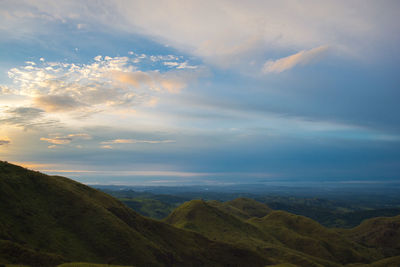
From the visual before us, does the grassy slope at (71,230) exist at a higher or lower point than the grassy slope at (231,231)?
higher

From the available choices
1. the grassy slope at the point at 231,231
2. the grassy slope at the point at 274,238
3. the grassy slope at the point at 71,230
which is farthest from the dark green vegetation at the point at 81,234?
the grassy slope at the point at 274,238

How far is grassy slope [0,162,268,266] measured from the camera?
50.2 meters

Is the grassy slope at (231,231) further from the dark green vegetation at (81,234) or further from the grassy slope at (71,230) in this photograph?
the grassy slope at (71,230)

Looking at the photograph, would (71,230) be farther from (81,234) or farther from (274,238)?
(274,238)

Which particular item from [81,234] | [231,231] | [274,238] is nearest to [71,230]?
[81,234]

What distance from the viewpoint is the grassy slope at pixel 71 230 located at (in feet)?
165

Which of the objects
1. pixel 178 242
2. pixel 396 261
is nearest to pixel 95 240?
pixel 178 242

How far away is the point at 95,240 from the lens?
62031mm

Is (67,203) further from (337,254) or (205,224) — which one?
(337,254)

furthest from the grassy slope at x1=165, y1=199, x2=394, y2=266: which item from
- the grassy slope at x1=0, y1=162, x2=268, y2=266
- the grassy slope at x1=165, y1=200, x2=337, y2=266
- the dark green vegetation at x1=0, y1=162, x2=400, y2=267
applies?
the grassy slope at x1=0, y1=162, x2=268, y2=266

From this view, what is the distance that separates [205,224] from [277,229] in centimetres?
6272

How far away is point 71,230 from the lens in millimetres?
61312

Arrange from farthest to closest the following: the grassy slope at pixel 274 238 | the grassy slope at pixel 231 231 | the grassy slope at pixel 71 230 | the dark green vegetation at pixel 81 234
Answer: the grassy slope at pixel 274 238 → the grassy slope at pixel 231 231 → the grassy slope at pixel 71 230 → the dark green vegetation at pixel 81 234

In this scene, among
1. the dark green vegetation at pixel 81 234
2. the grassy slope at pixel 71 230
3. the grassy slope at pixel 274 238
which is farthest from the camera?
the grassy slope at pixel 274 238
